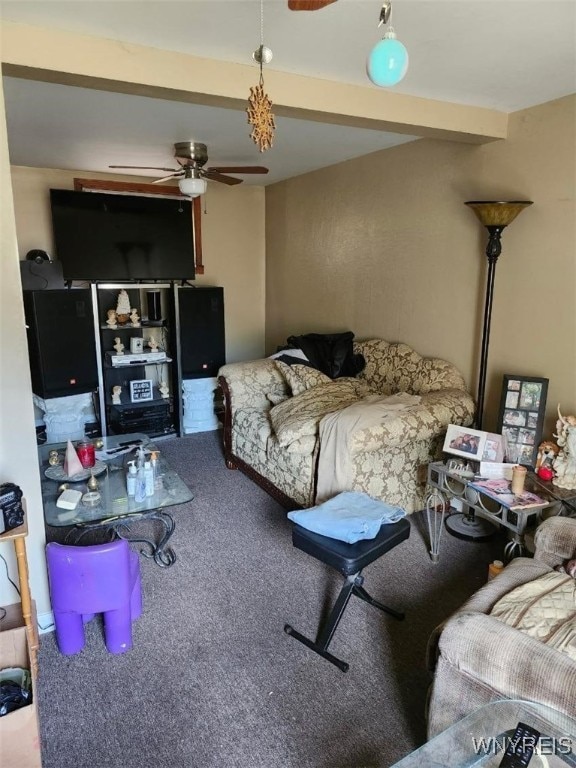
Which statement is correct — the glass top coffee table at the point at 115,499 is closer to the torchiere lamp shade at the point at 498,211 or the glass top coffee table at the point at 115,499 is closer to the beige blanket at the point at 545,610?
the beige blanket at the point at 545,610

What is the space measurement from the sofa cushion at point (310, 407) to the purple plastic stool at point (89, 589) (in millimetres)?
1236

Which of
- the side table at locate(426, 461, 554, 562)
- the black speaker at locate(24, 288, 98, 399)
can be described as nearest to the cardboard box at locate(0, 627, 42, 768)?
the side table at locate(426, 461, 554, 562)

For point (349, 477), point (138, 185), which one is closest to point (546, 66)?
point (349, 477)

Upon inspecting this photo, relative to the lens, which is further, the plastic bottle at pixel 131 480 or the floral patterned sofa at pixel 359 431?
the floral patterned sofa at pixel 359 431

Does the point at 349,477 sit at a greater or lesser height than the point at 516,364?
lesser

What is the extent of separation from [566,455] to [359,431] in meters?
0.99

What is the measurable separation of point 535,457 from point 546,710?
5.03 feet

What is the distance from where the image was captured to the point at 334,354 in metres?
3.91

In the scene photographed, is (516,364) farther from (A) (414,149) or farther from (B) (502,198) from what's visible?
(A) (414,149)

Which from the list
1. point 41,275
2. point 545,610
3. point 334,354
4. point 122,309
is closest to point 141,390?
point 122,309

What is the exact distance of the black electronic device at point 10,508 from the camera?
65.2 inches

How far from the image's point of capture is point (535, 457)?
8.52 feet

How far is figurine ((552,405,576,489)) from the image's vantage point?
239cm

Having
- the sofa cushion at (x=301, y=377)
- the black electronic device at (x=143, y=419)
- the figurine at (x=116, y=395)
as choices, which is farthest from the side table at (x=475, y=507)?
the figurine at (x=116, y=395)
